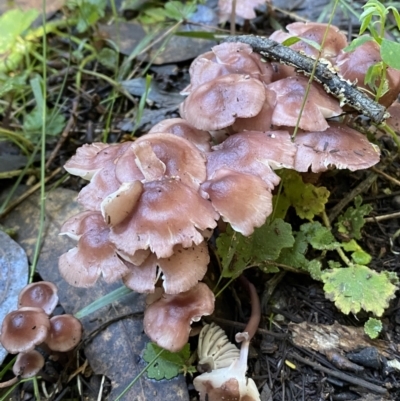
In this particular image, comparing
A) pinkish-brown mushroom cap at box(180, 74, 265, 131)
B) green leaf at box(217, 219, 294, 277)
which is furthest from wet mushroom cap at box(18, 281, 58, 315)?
pinkish-brown mushroom cap at box(180, 74, 265, 131)

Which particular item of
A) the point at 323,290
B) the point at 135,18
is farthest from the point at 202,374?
the point at 135,18

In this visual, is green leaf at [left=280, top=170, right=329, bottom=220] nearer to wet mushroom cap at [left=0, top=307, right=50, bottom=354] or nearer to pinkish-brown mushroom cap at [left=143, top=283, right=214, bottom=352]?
pinkish-brown mushroom cap at [left=143, top=283, right=214, bottom=352]

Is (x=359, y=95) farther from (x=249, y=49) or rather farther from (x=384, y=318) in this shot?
(x=384, y=318)

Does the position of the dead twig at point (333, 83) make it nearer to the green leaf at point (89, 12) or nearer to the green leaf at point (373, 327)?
the green leaf at point (373, 327)

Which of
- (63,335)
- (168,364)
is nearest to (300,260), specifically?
(168,364)

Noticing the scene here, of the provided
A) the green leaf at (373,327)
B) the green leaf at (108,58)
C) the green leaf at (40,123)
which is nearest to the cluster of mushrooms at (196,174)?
the green leaf at (373,327)

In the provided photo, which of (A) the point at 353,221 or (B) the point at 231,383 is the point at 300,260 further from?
(B) the point at 231,383

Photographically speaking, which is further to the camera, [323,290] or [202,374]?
[323,290]
